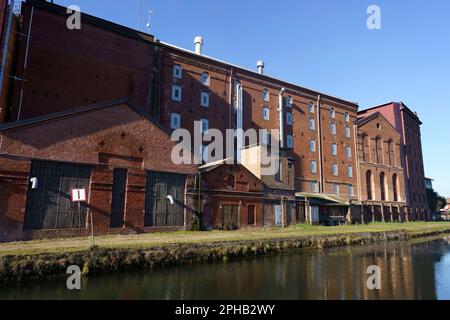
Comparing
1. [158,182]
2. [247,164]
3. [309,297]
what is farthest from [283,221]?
[309,297]

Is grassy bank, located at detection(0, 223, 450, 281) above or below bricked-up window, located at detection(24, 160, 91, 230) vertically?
below

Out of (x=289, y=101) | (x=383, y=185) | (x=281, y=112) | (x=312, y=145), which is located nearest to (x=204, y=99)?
(x=281, y=112)

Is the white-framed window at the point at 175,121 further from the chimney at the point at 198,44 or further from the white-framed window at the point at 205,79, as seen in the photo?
the chimney at the point at 198,44

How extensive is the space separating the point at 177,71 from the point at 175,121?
5.47m

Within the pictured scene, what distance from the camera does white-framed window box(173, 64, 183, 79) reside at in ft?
108

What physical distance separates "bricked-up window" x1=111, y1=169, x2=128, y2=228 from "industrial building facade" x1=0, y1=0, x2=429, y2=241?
7 centimetres

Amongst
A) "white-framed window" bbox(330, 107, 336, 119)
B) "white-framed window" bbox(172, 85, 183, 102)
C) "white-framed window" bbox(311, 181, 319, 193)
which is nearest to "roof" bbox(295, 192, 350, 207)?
"white-framed window" bbox(311, 181, 319, 193)

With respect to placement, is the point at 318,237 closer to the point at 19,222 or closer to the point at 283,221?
the point at 283,221

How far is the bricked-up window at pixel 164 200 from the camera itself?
873 inches

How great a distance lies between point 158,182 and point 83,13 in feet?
56.5

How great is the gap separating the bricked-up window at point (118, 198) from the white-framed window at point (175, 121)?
1143cm

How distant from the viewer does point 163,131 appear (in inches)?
924

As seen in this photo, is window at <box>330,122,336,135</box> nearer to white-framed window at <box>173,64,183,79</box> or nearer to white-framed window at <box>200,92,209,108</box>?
white-framed window at <box>200,92,209,108</box>

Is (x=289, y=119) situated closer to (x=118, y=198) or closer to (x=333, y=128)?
(x=333, y=128)
